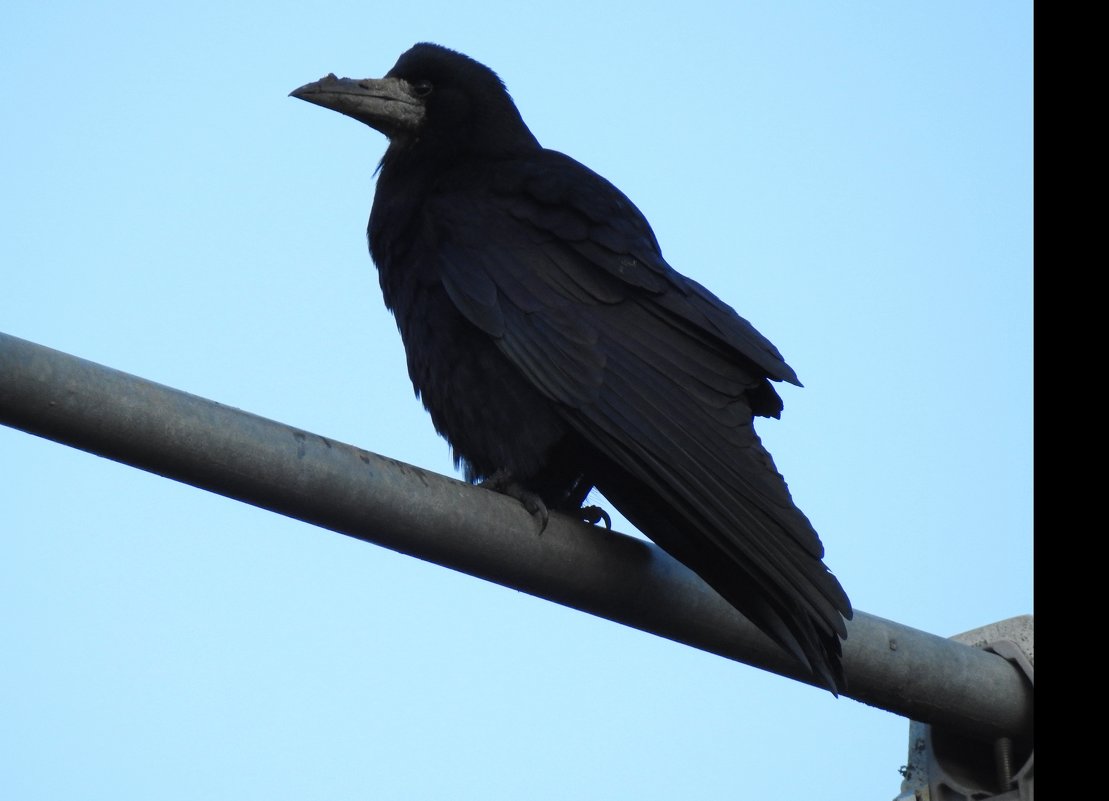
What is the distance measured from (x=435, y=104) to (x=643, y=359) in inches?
72.8

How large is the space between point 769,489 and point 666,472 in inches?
9.9

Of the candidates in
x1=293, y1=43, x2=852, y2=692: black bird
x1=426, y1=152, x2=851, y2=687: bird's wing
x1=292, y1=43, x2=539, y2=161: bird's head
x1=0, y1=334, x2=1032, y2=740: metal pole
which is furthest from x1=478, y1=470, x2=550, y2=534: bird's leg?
x1=292, y1=43, x2=539, y2=161: bird's head

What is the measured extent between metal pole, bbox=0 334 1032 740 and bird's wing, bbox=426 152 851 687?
0.12 metres

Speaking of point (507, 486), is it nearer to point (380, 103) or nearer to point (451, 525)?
point (451, 525)

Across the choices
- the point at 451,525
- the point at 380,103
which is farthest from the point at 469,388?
the point at 451,525

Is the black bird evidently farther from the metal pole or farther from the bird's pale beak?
the metal pole

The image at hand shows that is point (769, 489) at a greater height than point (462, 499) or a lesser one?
greater

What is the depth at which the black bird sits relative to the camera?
127 inches

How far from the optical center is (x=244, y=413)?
2.34 m

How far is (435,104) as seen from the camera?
5.27 m

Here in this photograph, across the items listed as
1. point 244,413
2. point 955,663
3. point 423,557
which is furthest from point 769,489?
point 244,413
